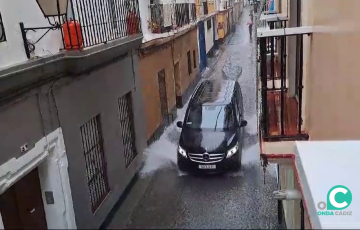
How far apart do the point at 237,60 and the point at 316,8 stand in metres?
18.8

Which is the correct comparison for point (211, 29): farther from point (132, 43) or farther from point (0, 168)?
point (0, 168)

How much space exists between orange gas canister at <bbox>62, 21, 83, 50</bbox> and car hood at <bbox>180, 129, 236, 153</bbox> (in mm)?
4128

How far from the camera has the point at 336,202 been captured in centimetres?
248

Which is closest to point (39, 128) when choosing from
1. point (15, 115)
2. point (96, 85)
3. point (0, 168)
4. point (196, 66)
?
point (15, 115)

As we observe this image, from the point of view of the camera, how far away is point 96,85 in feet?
23.3

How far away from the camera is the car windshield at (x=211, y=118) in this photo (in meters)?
9.50

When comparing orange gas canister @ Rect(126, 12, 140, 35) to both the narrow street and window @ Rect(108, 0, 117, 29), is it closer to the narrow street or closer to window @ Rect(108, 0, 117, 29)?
window @ Rect(108, 0, 117, 29)

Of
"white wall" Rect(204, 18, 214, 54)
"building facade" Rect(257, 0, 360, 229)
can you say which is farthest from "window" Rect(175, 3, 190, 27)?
"building facade" Rect(257, 0, 360, 229)

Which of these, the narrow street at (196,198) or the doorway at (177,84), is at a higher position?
the doorway at (177,84)

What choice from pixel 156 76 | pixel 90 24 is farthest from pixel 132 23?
pixel 156 76

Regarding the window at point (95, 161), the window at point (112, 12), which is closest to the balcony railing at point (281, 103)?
the window at point (95, 161)

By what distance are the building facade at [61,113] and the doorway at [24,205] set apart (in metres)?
0.01

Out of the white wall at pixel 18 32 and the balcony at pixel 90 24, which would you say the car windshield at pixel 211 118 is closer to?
the balcony at pixel 90 24

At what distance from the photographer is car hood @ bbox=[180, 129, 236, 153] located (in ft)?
29.4
